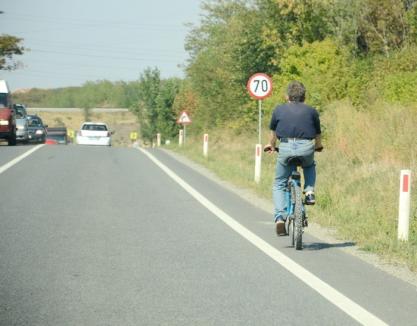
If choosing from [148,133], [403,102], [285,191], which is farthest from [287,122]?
[148,133]

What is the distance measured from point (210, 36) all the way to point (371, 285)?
6465cm

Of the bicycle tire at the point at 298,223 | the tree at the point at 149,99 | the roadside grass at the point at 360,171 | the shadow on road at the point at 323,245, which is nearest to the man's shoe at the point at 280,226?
the shadow on road at the point at 323,245

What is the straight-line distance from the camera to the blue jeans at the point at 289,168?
995 cm

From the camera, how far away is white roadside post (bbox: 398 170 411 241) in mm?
10156

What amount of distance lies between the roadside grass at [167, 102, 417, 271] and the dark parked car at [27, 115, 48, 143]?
2188 cm

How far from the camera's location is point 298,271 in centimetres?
834

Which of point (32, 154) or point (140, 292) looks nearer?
point (140, 292)

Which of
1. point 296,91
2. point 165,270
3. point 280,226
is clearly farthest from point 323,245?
point 165,270

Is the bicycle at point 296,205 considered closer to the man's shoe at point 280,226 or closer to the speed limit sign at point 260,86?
the man's shoe at point 280,226

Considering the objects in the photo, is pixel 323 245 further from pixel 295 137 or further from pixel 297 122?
pixel 297 122

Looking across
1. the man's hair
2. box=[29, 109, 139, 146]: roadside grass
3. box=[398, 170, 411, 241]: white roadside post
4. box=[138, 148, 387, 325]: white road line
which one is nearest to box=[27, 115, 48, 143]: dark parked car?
box=[138, 148, 387, 325]: white road line

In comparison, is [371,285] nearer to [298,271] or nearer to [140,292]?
[298,271]

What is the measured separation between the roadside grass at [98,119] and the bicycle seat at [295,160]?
451 feet

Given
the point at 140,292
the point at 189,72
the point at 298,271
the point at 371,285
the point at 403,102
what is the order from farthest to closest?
1. the point at 189,72
2. the point at 403,102
3. the point at 298,271
4. the point at 371,285
5. the point at 140,292
